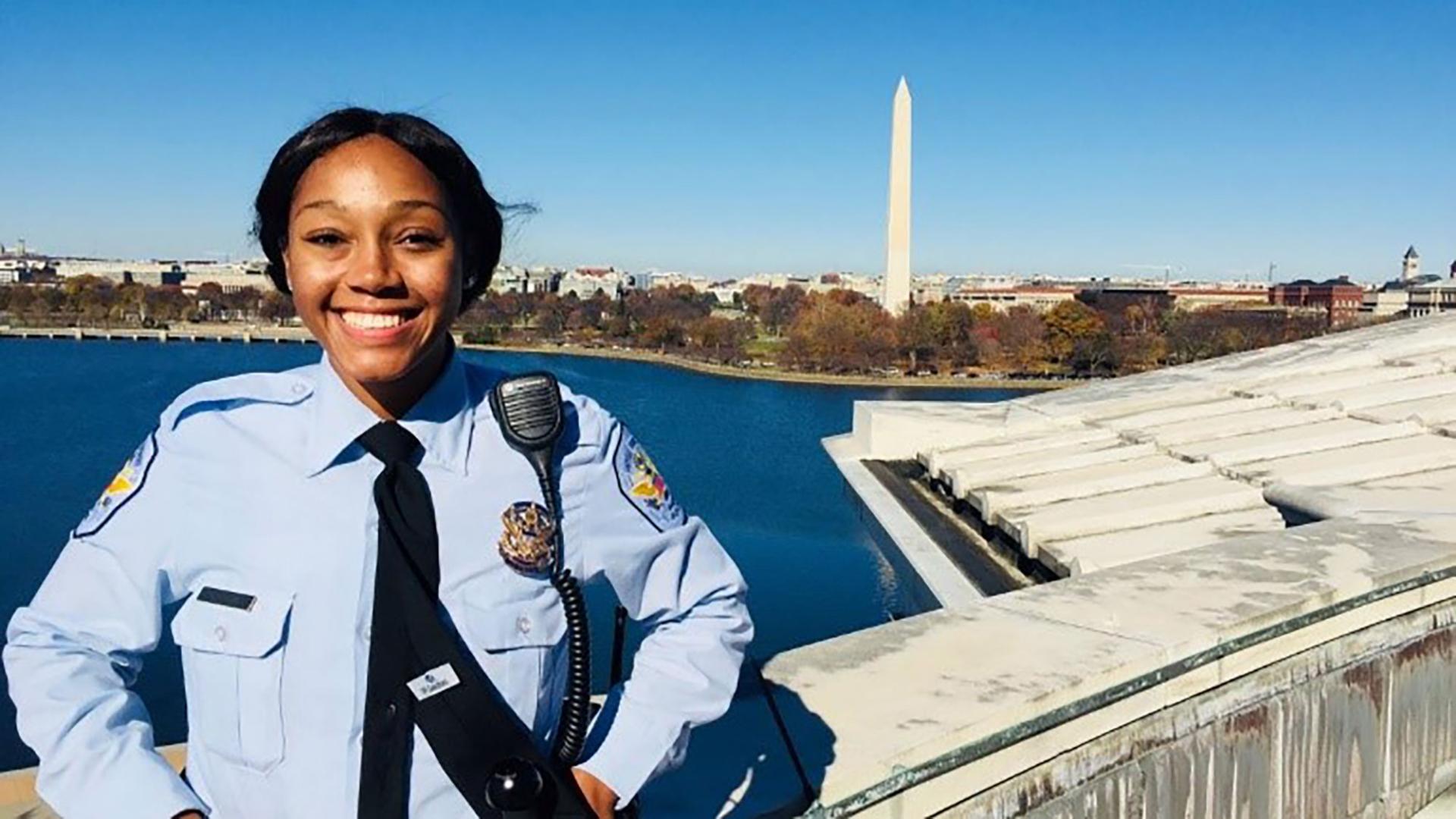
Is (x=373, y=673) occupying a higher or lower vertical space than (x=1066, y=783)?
higher

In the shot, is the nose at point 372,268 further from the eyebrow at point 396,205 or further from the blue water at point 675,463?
the blue water at point 675,463

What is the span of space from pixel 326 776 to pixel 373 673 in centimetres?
11

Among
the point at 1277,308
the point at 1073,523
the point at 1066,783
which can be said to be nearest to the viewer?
the point at 1066,783

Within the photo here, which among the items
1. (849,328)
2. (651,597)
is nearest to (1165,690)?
(651,597)

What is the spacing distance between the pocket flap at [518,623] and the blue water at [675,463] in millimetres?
270

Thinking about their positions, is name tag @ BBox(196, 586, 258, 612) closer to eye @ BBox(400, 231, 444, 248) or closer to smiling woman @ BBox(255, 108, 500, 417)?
smiling woman @ BBox(255, 108, 500, 417)

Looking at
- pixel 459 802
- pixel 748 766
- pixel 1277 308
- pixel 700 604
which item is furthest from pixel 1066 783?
pixel 1277 308

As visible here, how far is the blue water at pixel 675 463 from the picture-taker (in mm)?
7973

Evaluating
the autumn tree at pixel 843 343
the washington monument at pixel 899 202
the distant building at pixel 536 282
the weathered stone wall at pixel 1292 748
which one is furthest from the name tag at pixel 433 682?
the distant building at pixel 536 282

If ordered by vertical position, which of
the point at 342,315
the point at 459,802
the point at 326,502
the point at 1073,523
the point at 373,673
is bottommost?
the point at 1073,523

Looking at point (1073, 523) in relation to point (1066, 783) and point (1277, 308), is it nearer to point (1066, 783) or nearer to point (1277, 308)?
point (1066, 783)

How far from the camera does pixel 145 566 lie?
112 centimetres

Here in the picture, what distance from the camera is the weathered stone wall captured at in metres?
2.19

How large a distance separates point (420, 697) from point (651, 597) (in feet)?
0.86
